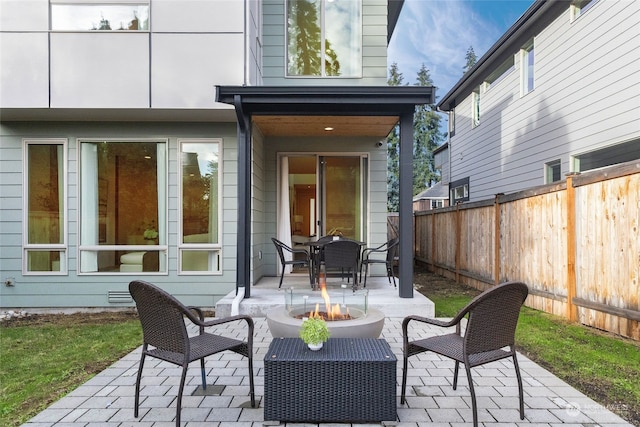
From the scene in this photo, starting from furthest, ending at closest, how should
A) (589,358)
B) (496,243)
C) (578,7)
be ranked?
(578,7) → (496,243) → (589,358)

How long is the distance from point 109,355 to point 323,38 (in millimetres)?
6280

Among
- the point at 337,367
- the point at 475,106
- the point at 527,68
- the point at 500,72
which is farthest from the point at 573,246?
the point at 475,106

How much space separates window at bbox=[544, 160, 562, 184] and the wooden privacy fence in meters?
1.82

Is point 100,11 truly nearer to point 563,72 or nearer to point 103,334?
point 103,334

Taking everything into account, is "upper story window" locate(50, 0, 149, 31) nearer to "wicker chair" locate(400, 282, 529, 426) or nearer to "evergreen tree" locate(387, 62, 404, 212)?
"wicker chair" locate(400, 282, 529, 426)

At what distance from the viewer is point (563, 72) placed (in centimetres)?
746

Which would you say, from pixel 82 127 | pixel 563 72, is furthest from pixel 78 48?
pixel 563 72

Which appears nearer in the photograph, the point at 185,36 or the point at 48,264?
the point at 185,36

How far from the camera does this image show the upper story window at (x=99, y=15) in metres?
5.76

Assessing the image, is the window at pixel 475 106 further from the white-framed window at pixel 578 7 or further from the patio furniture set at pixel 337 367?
the patio furniture set at pixel 337 367

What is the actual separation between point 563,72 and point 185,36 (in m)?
6.80

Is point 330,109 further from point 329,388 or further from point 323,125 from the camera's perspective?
point 329,388

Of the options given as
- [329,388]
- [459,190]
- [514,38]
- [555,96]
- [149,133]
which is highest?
[514,38]

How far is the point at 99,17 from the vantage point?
229 inches
